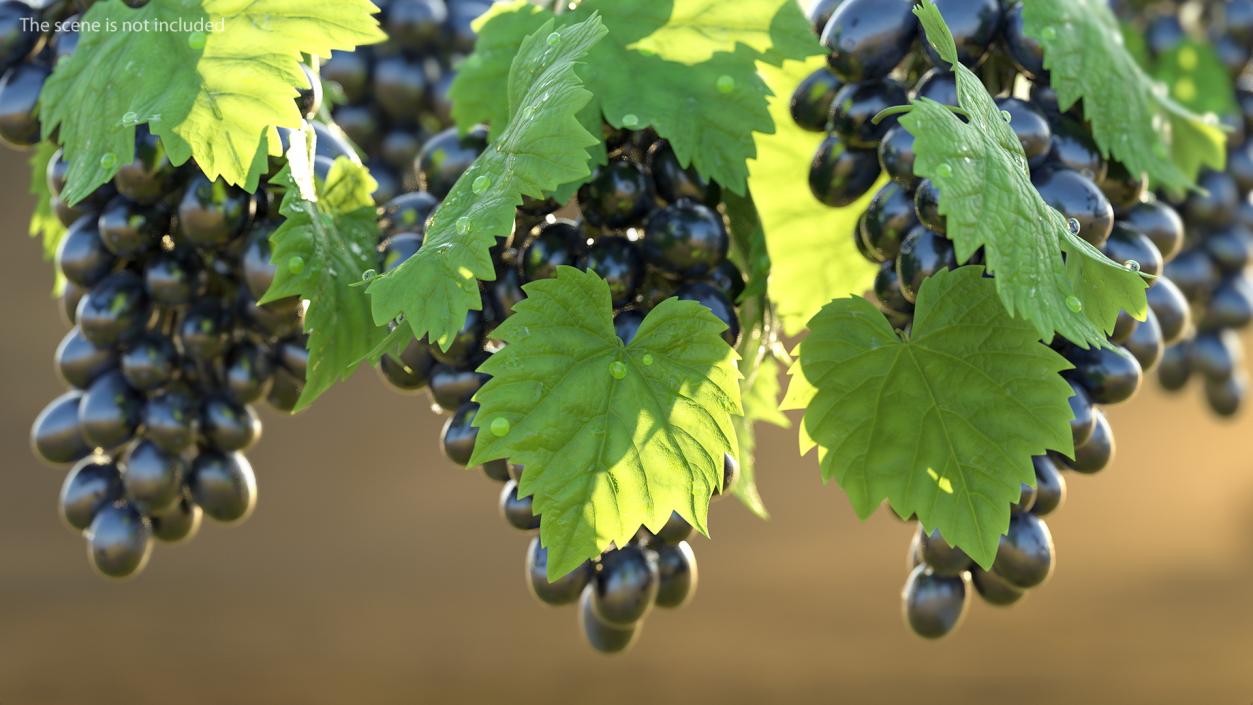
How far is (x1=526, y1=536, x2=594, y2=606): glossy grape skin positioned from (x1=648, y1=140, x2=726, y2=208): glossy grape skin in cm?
15

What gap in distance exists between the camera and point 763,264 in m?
0.51

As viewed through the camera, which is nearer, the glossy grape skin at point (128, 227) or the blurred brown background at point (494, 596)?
the glossy grape skin at point (128, 227)

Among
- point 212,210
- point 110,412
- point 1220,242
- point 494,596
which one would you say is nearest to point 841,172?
point 212,210

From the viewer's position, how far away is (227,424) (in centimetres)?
57

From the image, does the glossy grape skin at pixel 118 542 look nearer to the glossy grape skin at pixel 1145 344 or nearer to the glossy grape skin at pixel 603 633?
the glossy grape skin at pixel 603 633

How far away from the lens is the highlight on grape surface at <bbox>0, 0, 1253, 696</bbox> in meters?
0.41

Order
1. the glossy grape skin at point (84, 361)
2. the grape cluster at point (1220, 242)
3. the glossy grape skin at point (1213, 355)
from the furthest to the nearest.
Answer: the glossy grape skin at point (1213, 355) → the grape cluster at point (1220, 242) → the glossy grape skin at point (84, 361)

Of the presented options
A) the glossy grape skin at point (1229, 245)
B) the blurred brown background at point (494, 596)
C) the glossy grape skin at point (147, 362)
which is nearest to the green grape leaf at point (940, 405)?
the glossy grape skin at point (147, 362)

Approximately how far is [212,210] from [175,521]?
178 millimetres

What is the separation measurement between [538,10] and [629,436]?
195 mm

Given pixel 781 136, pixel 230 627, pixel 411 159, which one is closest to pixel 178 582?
pixel 230 627

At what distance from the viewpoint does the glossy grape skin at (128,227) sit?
53 cm

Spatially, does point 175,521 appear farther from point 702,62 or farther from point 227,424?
point 702,62

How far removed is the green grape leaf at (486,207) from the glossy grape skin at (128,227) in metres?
0.19
